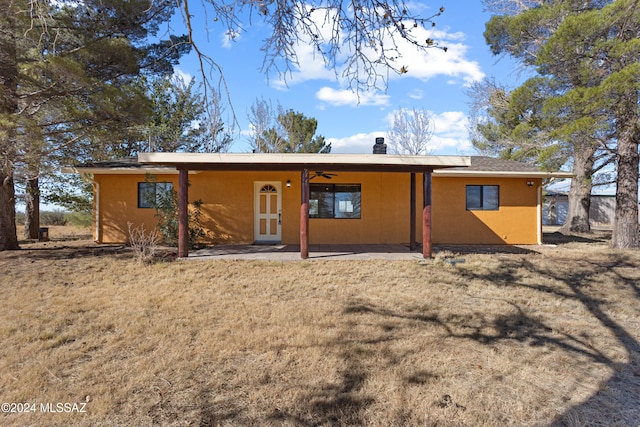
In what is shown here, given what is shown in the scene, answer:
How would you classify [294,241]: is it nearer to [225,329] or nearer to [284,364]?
[225,329]

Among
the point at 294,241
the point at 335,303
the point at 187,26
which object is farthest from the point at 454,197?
the point at 187,26

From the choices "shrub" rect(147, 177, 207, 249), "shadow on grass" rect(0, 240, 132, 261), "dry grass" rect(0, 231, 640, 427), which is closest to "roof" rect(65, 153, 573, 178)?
"shrub" rect(147, 177, 207, 249)

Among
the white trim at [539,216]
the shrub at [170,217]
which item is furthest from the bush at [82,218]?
the white trim at [539,216]

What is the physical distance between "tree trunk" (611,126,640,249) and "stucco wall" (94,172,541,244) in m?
Answer: 2.66

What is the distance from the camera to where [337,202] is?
40.6 feet

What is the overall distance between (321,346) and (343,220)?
819 cm

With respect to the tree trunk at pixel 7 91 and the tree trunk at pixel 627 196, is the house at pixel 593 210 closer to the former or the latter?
the tree trunk at pixel 627 196

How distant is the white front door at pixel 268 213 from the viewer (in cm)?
1236

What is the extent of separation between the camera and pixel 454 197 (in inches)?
502

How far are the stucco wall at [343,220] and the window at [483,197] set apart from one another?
151mm

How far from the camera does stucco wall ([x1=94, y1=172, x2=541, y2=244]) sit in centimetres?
1223

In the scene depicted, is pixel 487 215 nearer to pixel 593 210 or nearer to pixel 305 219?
pixel 305 219

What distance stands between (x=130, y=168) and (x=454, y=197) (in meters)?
10.6

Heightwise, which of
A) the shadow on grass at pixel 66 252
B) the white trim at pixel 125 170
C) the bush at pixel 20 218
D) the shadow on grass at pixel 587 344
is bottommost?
the shadow on grass at pixel 587 344
